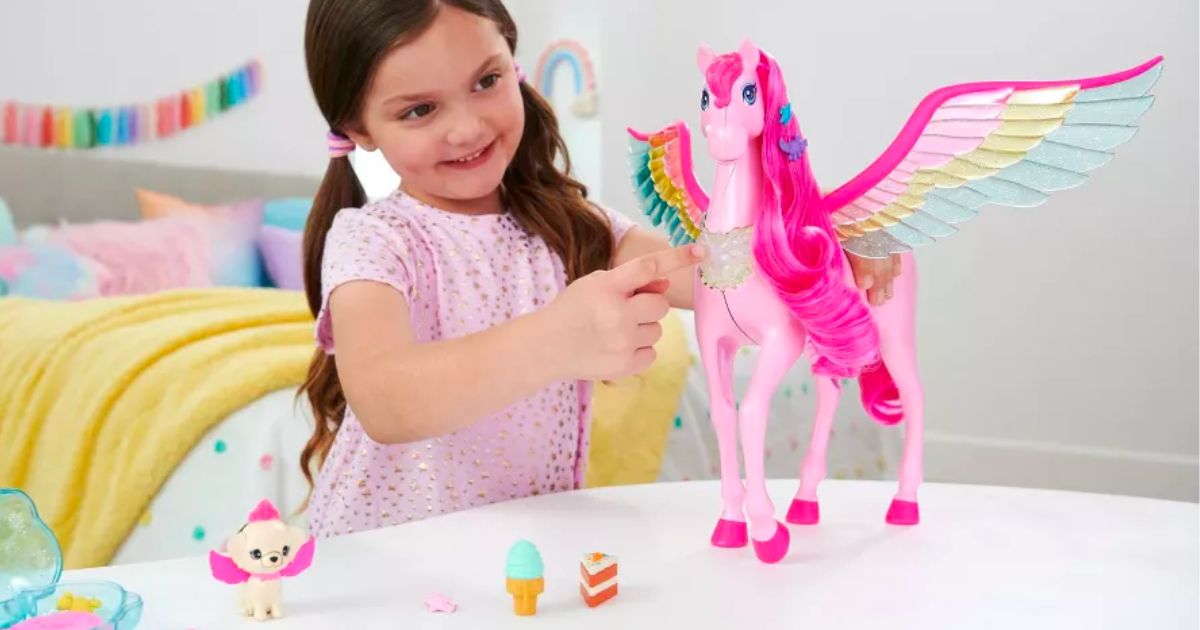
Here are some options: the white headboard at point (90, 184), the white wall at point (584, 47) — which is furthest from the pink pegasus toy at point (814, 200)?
the white wall at point (584, 47)

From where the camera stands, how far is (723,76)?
2.24 ft

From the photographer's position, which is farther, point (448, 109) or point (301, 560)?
point (448, 109)

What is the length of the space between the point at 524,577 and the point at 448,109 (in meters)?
0.51

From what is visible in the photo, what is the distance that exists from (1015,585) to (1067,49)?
230 centimetres

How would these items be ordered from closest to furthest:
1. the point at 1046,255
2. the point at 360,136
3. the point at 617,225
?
the point at 360,136 → the point at 617,225 → the point at 1046,255

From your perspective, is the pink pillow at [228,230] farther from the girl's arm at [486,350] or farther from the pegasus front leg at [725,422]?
the pegasus front leg at [725,422]

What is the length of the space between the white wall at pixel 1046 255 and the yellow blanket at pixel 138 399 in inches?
50.8

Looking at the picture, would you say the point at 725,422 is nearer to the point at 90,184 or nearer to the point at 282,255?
the point at 282,255

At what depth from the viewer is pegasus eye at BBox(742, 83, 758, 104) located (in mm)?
685

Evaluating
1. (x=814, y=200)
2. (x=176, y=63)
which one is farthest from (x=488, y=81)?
(x=176, y=63)

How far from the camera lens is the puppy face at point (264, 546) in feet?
1.89

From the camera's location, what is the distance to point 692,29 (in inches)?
131

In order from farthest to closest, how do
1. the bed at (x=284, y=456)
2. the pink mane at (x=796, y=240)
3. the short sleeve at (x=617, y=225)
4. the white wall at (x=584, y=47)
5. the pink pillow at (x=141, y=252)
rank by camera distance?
the white wall at (x=584, y=47) → the pink pillow at (x=141, y=252) → the bed at (x=284, y=456) → the short sleeve at (x=617, y=225) → the pink mane at (x=796, y=240)

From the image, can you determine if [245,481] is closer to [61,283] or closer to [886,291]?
[886,291]
